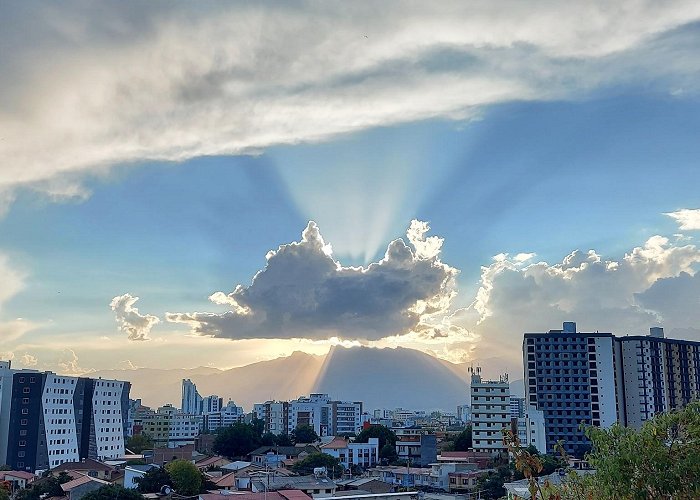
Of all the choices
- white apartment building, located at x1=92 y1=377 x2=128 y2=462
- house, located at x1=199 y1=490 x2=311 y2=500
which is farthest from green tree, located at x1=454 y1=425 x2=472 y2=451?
house, located at x1=199 y1=490 x2=311 y2=500

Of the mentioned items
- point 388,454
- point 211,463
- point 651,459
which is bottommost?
point 388,454

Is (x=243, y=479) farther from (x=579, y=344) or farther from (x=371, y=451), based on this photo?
(x=579, y=344)

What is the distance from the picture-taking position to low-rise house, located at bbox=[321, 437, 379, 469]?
5100 centimetres

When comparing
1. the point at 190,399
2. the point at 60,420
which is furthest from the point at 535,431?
the point at 190,399

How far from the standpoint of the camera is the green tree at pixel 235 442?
185 ft

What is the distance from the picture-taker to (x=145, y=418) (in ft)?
272

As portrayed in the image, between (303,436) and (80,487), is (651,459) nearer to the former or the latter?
(80,487)

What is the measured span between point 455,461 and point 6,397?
33.0 metres

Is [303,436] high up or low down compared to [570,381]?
down

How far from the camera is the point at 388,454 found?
5378 cm

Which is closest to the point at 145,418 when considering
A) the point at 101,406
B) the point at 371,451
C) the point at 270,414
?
the point at 270,414

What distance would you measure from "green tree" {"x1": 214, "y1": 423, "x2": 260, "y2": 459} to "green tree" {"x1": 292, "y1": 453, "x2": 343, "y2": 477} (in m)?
13.8

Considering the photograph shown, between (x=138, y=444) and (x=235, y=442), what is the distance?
13974mm

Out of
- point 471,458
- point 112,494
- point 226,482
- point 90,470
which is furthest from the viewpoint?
point 471,458
